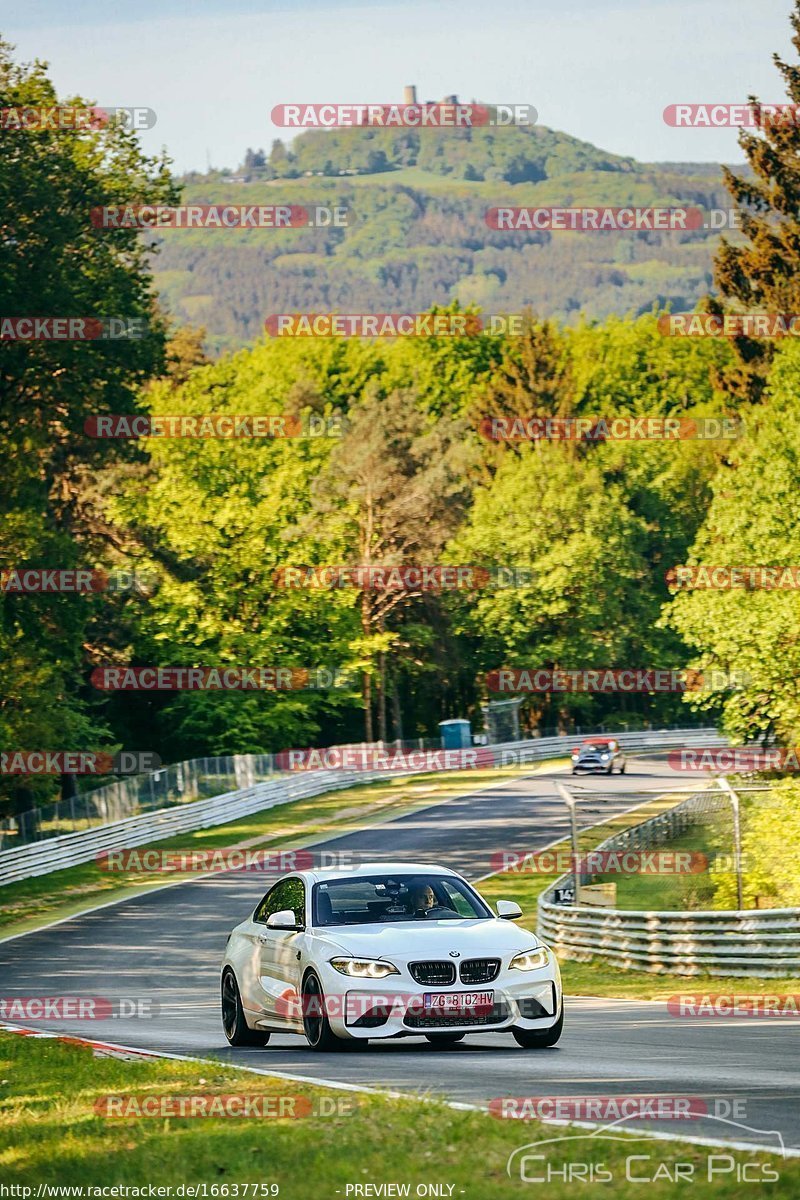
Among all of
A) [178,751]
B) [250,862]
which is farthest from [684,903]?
[178,751]

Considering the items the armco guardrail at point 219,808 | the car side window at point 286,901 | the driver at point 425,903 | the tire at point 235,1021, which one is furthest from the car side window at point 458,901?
the armco guardrail at point 219,808

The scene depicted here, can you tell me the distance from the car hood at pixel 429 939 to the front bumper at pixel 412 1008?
0.20 metres

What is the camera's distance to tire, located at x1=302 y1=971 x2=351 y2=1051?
43.4ft

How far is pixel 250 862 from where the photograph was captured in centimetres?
4497

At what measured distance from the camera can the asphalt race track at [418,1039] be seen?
10.3 meters

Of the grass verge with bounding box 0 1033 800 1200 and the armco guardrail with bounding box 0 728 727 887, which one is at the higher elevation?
the grass verge with bounding box 0 1033 800 1200

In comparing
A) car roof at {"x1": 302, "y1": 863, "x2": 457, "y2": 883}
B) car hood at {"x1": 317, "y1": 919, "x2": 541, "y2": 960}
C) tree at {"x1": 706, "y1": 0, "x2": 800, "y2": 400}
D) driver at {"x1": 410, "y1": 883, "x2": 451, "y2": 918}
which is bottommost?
car hood at {"x1": 317, "y1": 919, "x2": 541, "y2": 960}

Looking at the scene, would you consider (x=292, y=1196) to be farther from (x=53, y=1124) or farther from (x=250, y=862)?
(x=250, y=862)

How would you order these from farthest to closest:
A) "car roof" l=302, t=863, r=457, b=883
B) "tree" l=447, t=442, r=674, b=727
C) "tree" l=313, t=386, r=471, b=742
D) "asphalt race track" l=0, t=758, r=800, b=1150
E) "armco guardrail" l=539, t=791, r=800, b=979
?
"tree" l=447, t=442, r=674, b=727 < "tree" l=313, t=386, r=471, b=742 < "armco guardrail" l=539, t=791, r=800, b=979 < "car roof" l=302, t=863, r=457, b=883 < "asphalt race track" l=0, t=758, r=800, b=1150

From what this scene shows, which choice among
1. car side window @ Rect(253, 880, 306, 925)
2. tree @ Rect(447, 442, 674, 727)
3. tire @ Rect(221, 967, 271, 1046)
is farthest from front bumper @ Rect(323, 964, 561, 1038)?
tree @ Rect(447, 442, 674, 727)

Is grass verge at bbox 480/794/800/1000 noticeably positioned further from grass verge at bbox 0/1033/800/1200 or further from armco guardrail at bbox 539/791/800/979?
grass verge at bbox 0/1033/800/1200

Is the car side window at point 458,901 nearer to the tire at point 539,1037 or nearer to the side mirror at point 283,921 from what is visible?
the tire at point 539,1037

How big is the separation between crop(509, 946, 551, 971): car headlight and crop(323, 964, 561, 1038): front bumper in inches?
1.9

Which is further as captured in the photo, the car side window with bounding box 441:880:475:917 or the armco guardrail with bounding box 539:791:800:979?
the armco guardrail with bounding box 539:791:800:979
